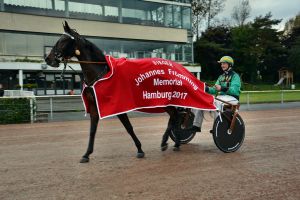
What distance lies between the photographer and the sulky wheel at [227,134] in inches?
281

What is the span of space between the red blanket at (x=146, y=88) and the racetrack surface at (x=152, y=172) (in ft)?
2.84

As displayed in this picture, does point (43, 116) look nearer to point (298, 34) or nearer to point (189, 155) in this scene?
point (189, 155)

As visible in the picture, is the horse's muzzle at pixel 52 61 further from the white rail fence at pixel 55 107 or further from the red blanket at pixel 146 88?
the white rail fence at pixel 55 107

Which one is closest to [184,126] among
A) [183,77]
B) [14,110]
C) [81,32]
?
[183,77]

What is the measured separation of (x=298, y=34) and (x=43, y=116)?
5811 cm

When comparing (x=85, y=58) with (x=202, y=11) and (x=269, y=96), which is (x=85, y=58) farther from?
(x=202, y=11)

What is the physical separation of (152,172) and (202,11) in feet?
192

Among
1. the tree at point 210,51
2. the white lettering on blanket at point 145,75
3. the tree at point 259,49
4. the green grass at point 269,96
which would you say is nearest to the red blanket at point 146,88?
the white lettering on blanket at point 145,75

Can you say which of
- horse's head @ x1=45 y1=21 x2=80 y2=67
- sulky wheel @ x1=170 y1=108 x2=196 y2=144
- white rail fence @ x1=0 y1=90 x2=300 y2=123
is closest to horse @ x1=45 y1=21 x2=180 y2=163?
horse's head @ x1=45 y1=21 x2=80 y2=67

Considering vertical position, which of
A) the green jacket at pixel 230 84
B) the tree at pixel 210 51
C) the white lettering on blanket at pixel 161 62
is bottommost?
the green jacket at pixel 230 84

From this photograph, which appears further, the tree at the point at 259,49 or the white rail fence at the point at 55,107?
the tree at the point at 259,49

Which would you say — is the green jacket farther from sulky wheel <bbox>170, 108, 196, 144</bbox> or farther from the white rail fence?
the white rail fence

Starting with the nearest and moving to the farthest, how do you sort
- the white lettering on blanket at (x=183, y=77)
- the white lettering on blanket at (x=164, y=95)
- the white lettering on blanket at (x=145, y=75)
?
the white lettering on blanket at (x=145, y=75) < the white lettering on blanket at (x=164, y=95) < the white lettering on blanket at (x=183, y=77)

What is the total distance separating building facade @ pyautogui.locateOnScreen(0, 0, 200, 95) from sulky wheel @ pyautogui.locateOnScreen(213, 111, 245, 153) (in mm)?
26243
